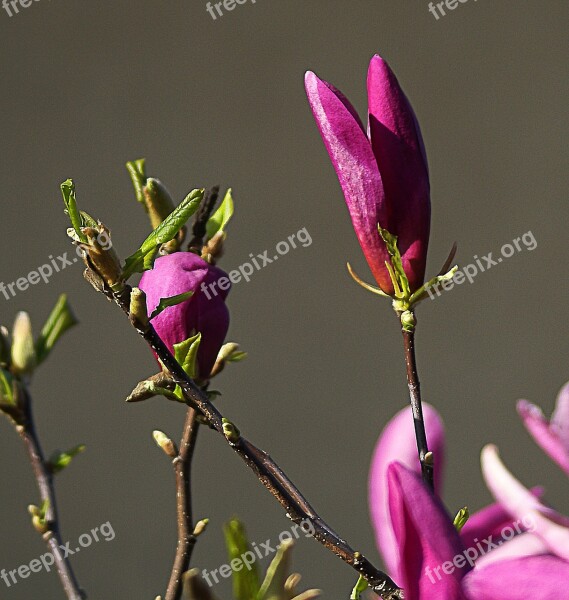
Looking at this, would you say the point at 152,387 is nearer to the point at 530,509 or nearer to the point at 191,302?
the point at 191,302

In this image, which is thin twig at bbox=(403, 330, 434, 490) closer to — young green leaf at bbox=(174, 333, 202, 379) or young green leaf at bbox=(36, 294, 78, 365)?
young green leaf at bbox=(174, 333, 202, 379)

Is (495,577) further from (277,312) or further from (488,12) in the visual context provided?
(488,12)

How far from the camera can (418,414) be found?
359 mm

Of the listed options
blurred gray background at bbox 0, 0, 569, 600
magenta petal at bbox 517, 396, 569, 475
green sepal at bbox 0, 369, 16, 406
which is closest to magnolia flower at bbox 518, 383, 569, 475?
magenta petal at bbox 517, 396, 569, 475

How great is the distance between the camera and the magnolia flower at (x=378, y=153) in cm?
36

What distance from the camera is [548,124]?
102 inches

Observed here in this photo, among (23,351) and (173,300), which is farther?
(23,351)

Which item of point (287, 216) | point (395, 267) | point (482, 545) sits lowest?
point (482, 545)

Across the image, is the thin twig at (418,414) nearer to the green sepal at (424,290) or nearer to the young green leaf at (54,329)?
the green sepal at (424,290)

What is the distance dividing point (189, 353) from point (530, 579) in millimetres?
190

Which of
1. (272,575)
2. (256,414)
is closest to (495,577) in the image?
(272,575)

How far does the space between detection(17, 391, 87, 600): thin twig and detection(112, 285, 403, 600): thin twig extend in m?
0.17

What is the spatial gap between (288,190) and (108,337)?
0.68 meters

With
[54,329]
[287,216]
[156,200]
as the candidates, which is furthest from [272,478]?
[287,216]
